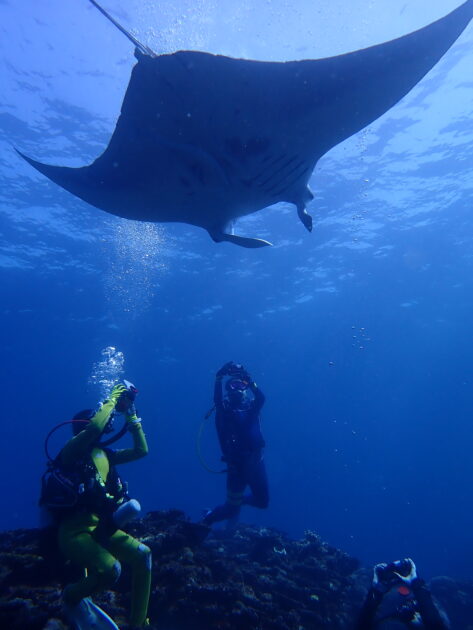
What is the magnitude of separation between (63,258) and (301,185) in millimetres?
21426

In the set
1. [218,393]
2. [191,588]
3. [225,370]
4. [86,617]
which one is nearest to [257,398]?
[218,393]

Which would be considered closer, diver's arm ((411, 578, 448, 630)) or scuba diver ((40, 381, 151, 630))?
diver's arm ((411, 578, 448, 630))

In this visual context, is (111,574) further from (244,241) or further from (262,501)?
(262,501)

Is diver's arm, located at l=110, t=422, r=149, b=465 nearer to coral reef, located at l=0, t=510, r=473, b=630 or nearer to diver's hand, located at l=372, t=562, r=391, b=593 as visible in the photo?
coral reef, located at l=0, t=510, r=473, b=630

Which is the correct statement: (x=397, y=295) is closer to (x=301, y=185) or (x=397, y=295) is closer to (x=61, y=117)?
(x=61, y=117)

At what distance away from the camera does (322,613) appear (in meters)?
6.32

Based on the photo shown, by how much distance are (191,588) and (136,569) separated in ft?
4.10

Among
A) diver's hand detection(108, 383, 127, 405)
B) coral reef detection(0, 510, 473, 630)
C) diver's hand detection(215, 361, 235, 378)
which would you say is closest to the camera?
coral reef detection(0, 510, 473, 630)

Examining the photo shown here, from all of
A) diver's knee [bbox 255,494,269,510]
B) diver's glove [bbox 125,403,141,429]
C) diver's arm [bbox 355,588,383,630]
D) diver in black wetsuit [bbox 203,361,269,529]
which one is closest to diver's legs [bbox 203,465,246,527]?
diver in black wetsuit [bbox 203,361,269,529]

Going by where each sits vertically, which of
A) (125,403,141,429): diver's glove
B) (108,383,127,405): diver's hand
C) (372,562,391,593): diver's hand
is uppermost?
(108,383,127,405): diver's hand

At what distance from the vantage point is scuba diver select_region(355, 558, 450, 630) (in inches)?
138

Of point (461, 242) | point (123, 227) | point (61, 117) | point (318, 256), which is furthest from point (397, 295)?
point (61, 117)

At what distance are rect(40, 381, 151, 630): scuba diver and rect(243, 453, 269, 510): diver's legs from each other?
4958mm

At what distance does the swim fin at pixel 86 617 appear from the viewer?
3.83 metres
